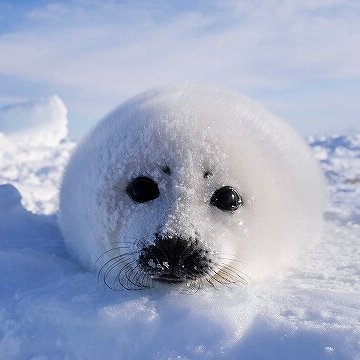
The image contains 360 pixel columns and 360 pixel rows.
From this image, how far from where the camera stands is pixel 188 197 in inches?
96.0

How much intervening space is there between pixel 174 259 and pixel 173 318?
385 millimetres

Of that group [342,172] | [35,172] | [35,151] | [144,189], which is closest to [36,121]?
[35,151]

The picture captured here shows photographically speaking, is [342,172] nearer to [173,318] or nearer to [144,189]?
[144,189]

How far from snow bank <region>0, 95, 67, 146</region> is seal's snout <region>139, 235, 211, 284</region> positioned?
471 inches

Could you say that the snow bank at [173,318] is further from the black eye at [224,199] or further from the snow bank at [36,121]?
the snow bank at [36,121]

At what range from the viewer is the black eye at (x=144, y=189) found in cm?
253

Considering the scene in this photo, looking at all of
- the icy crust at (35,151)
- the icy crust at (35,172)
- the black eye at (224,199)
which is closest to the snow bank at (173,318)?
the black eye at (224,199)

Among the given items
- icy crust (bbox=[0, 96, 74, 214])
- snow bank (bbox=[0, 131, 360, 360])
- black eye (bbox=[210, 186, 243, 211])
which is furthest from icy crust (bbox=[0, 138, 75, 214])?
snow bank (bbox=[0, 131, 360, 360])

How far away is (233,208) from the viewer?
2557 millimetres

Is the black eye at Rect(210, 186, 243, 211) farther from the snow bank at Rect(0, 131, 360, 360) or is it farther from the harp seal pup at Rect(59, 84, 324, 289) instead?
the snow bank at Rect(0, 131, 360, 360)

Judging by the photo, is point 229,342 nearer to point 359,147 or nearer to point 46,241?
point 46,241

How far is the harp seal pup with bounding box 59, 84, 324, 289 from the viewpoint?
231 centimetres

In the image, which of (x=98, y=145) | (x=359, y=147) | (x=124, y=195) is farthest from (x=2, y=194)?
(x=359, y=147)

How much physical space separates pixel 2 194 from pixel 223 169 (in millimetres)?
1997
